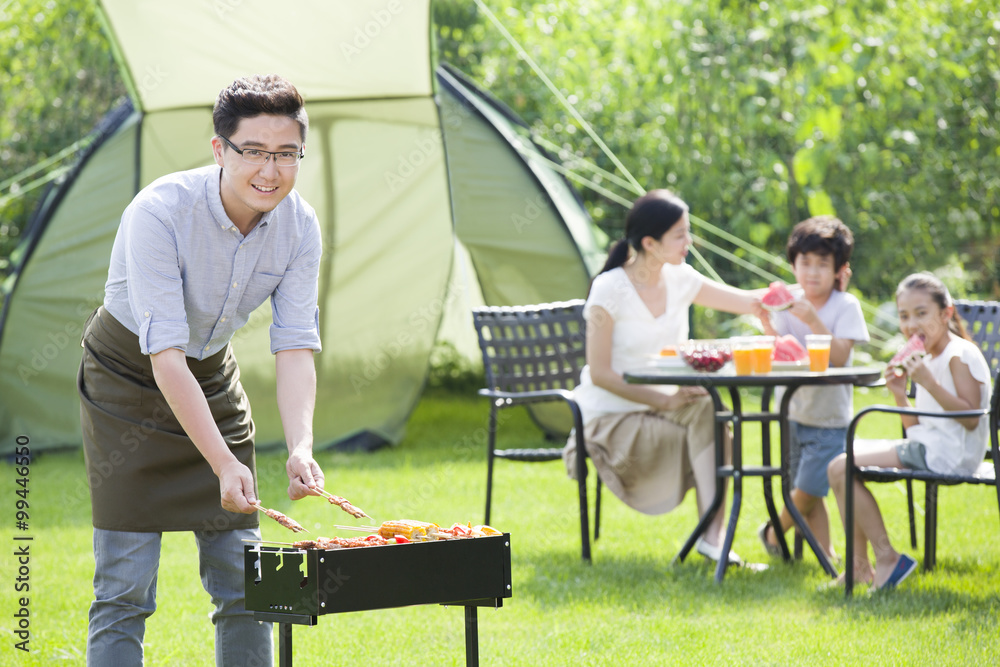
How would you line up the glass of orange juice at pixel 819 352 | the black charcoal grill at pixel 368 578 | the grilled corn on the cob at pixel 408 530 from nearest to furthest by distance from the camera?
the black charcoal grill at pixel 368 578
the grilled corn on the cob at pixel 408 530
the glass of orange juice at pixel 819 352

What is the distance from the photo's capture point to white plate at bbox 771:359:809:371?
143 inches

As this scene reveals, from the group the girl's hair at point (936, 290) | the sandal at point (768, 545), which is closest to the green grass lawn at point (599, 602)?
the sandal at point (768, 545)

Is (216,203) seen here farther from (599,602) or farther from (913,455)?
(913,455)

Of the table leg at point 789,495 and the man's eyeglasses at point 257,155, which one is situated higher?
the man's eyeglasses at point 257,155

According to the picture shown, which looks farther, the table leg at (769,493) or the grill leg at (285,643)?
the table leg at (769,493)

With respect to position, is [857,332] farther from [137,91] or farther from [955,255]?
[955,255]

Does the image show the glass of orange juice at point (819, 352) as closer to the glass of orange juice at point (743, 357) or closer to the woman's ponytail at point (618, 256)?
the glass of orange juice at point (743, 357)

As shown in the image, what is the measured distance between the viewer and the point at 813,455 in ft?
12.7

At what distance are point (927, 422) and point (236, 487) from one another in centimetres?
234

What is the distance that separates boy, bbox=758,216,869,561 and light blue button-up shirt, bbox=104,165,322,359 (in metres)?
2.11

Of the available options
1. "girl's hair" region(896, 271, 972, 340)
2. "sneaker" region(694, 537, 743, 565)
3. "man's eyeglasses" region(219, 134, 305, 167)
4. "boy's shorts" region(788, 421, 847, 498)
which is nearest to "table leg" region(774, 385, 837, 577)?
"boy's shorts" region(788, 421, 847, 498)

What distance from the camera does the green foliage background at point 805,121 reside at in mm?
7605

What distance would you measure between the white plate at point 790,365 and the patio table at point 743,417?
0.03 m

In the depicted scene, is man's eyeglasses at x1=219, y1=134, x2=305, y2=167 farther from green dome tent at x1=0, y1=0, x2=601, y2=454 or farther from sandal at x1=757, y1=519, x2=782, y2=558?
green dome tent at x1=0, y1=0, x2=601, y2=454
